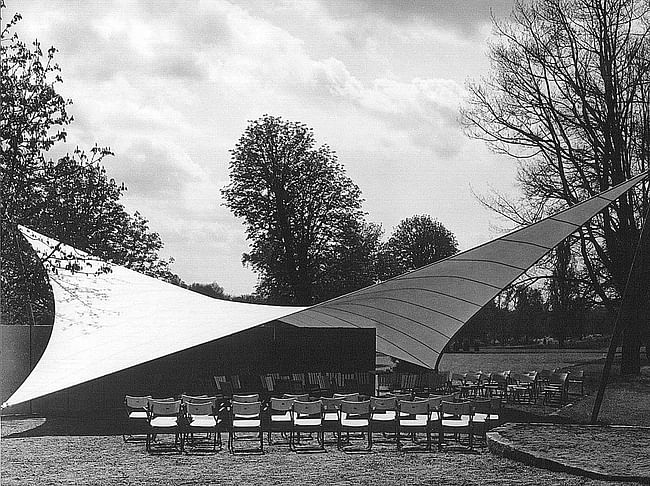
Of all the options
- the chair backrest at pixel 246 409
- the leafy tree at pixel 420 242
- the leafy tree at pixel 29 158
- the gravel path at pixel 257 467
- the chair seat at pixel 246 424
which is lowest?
the gravel path at pixel 257 467

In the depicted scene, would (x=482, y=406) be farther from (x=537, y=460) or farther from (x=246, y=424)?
(x=246, y=424)

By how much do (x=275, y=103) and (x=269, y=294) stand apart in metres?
7.20

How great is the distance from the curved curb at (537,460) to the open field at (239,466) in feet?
0.31

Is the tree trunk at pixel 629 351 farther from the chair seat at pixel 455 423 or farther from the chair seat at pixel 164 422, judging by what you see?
the chair seat at pixel 164 422

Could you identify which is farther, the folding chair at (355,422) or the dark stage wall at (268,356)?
the dark stage wall at (268,356)

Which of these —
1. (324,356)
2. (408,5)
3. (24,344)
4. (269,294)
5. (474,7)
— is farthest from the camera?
(269,294)

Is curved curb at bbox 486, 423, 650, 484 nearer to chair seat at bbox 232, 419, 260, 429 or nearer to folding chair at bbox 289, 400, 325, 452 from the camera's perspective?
folding chair at bbox 289, 400, 325, 452

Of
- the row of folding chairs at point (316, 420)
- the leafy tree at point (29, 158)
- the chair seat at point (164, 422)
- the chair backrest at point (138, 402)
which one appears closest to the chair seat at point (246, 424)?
the row of folding chairs at point (316, 420)

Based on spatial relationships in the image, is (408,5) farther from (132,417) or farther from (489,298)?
(132,417)

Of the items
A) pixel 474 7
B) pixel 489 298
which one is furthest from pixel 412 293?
pixel 474 7

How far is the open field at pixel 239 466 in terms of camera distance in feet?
28.4

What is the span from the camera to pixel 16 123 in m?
14.1

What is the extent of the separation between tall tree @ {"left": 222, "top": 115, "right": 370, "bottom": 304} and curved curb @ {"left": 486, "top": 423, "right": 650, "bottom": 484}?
19.5 meters

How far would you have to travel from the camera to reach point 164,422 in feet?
37.6
